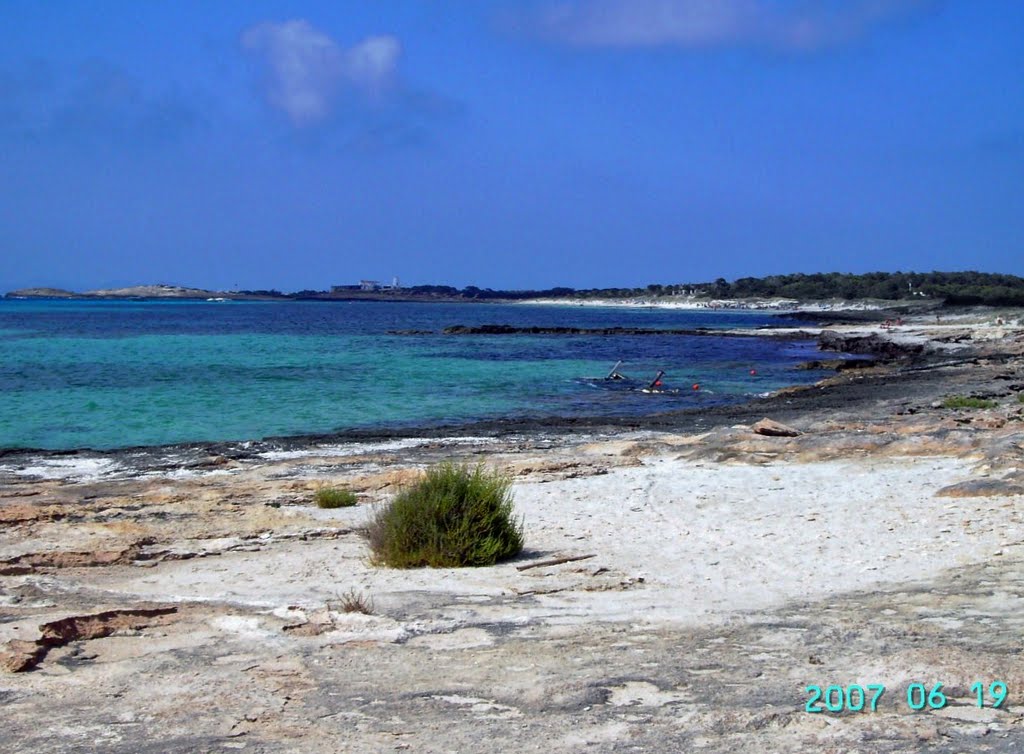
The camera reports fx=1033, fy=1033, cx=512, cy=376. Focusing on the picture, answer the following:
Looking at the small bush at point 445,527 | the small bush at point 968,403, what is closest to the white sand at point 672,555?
the small bush at point 445,527

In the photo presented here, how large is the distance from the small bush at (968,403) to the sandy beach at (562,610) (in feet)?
20.8

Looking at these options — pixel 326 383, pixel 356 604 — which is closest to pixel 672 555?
pixel 356 604

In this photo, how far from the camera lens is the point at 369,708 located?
16.8ft

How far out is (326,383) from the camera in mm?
33500

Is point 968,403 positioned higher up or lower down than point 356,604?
higher up

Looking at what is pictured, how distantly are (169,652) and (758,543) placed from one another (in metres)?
5.46

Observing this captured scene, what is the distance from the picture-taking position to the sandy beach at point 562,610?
15.8 ft

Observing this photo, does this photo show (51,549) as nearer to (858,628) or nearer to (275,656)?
(275,656)

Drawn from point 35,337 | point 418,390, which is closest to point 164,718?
point 418,390

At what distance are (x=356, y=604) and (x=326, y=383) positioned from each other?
88.7 ft

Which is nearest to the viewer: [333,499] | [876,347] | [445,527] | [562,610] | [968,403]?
[562,610]

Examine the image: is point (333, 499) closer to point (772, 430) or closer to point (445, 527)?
point (445, 527)

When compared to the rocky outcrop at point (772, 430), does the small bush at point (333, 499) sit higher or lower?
lower

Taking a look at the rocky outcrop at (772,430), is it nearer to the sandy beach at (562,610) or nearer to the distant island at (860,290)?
the sandy beach at (562,610)
